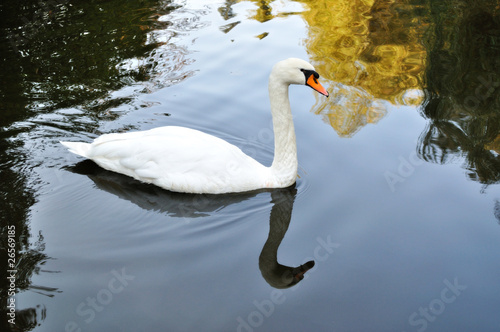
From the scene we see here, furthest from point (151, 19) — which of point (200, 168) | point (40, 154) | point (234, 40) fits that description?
point (200, 168)

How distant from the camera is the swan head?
251 inches

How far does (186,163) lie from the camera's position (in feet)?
21.5

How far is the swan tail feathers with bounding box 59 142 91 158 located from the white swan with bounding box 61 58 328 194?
1.16 ft

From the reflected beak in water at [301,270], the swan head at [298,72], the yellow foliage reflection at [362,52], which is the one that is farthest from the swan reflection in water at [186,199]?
the yellow foliage reflection at [362,52]

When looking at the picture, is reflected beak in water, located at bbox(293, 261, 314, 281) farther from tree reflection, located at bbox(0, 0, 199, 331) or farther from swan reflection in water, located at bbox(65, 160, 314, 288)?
tree reflection, located at bbox(0, 0, 199, 331)

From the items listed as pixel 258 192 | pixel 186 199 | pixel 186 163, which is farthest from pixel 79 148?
pixel 258 192

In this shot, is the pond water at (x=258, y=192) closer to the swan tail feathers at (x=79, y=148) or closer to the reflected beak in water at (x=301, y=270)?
the reflected beak in water at (x=301, y=270)

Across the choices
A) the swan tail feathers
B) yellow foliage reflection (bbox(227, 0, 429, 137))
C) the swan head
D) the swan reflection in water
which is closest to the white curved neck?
the swan reflection in water

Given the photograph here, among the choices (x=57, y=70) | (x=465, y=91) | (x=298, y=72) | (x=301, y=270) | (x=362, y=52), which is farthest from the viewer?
(x=362, y=52)

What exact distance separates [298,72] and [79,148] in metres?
3.08

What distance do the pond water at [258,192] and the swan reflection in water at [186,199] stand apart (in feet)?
0.08

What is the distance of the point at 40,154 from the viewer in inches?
287

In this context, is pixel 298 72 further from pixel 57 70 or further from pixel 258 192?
pixel 57 70

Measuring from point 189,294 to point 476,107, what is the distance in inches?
226
